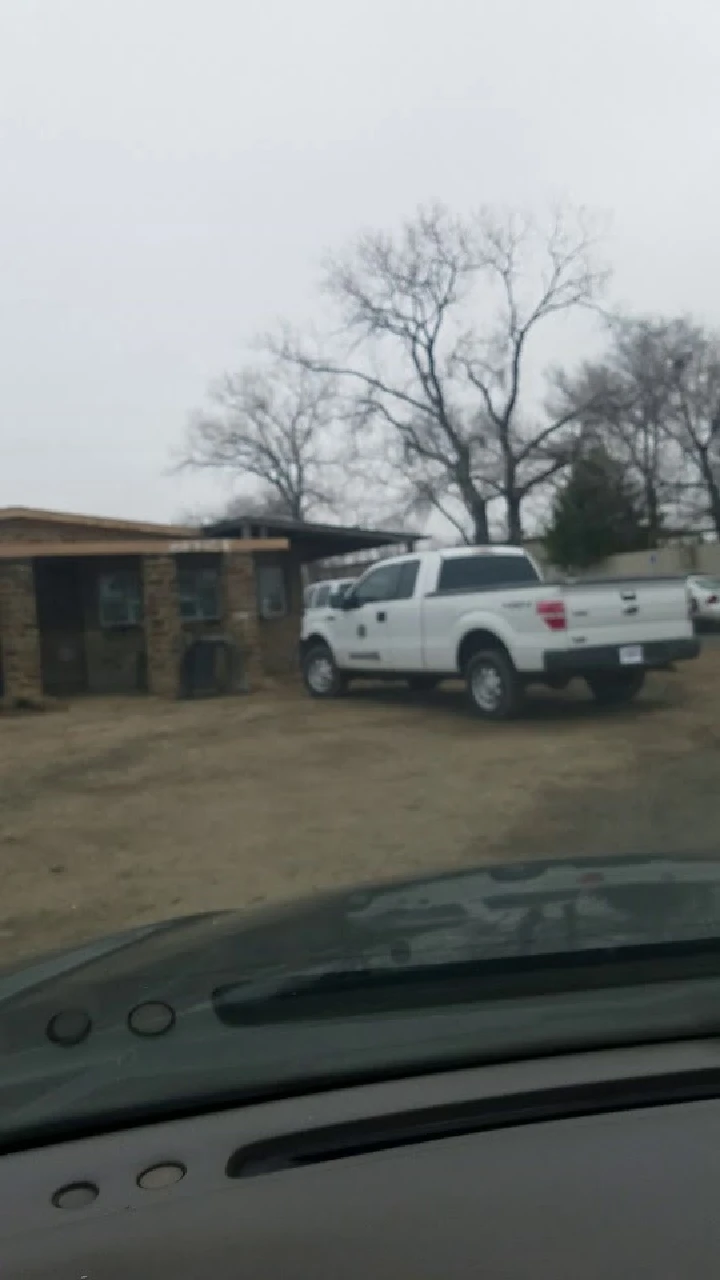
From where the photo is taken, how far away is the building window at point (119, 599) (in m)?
21.9

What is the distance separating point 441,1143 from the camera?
2016 millimetres

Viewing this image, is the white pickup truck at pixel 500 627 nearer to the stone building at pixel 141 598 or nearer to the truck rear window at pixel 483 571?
the truck rear window at pixel 483 571

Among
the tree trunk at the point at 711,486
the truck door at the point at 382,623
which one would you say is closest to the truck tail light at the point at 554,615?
the truck door at the point at 382,623

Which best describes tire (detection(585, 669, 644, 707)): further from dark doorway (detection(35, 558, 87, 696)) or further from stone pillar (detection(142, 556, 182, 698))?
dark doorway (detection(35, 558, 87, 696))

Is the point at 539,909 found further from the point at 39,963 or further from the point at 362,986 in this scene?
the point at 39,963

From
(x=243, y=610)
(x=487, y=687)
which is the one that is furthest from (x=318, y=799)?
(x=243, y=610)

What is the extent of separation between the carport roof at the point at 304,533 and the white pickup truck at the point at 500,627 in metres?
6.66

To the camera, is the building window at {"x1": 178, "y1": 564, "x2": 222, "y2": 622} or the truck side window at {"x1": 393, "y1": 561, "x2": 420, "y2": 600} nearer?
the truck side window at {"x1": 393, "y1": 561, "x2": 420, "y2": 600}

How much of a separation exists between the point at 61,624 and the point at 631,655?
12.4 meters

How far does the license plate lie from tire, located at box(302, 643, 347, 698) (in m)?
4.87

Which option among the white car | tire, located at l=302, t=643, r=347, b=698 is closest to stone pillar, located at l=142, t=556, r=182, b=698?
tire, located at l=302, t=643, r=347, b=698

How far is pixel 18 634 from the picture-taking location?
61.1 ft

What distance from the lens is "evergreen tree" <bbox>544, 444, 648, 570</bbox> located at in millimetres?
42156

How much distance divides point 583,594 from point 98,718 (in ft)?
24.4
